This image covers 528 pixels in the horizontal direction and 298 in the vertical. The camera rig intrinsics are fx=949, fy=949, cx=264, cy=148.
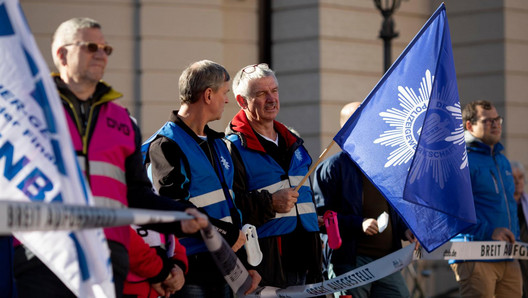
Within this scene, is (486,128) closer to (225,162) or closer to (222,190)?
(225,162)

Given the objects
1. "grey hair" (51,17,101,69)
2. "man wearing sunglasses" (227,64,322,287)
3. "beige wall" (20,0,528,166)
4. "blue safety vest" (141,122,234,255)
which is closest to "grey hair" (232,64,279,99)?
"man wearing sunglasses" (227,64,322,287)

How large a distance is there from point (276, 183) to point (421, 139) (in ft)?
2.91

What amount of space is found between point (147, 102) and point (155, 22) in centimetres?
99

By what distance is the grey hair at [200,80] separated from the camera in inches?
193

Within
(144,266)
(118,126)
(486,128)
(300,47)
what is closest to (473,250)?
(486,128)

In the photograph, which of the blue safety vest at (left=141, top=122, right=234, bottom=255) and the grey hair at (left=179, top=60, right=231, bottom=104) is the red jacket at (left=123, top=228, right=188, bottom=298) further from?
the grey hair at (left=179, top=60, right=231, bottom=104)

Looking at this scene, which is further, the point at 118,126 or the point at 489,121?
the point at 489,121

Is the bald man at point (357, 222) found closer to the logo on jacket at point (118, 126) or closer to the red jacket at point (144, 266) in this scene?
the red jacket at point (144, 266)

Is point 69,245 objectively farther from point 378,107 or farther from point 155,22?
point 155,22

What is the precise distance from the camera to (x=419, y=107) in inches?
222

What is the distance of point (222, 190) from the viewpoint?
4.83m

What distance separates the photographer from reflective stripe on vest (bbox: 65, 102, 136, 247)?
3.56 metres

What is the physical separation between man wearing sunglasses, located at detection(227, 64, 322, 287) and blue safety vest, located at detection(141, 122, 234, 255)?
437 millimetres

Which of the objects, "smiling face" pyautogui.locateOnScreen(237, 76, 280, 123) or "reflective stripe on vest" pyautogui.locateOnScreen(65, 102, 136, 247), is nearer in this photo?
"reflective stripe on vest" pyautogui.locateOnScreen(65, 102, 136, 247)
